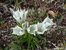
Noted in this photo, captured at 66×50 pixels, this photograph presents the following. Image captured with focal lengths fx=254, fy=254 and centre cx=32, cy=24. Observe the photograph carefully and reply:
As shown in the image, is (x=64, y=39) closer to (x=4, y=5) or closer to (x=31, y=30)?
(x=31, y=30)

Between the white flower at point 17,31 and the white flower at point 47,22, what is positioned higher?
the white flower at point 47,22

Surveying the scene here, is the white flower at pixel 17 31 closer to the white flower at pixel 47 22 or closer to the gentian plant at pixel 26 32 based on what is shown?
the gentian plant at pixel 26 32

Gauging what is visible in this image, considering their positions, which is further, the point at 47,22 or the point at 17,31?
the point at 47,22

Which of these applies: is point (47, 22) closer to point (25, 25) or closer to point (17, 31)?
point (25, 25)

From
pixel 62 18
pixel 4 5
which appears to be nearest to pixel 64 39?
pixel 62 18

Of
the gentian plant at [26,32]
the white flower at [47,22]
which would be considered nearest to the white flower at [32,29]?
the gentian plant at [26,32]

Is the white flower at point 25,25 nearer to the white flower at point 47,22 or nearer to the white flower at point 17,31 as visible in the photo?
the white flower at point 17,31

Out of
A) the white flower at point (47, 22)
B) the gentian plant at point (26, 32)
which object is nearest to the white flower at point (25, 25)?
the gentian plant at point (26, 32)

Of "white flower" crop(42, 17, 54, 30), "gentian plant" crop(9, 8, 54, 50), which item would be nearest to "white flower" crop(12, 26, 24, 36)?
"gentian plant" crop(9, 8, 54, 50)

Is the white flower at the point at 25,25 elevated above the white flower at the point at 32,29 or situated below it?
above

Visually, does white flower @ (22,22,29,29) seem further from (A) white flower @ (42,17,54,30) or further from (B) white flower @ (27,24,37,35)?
(A) white flower @ (42,17,54,30)

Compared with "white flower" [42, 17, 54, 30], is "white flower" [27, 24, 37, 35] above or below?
below

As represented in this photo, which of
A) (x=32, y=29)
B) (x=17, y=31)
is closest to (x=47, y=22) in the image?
(x=32, y=29)
